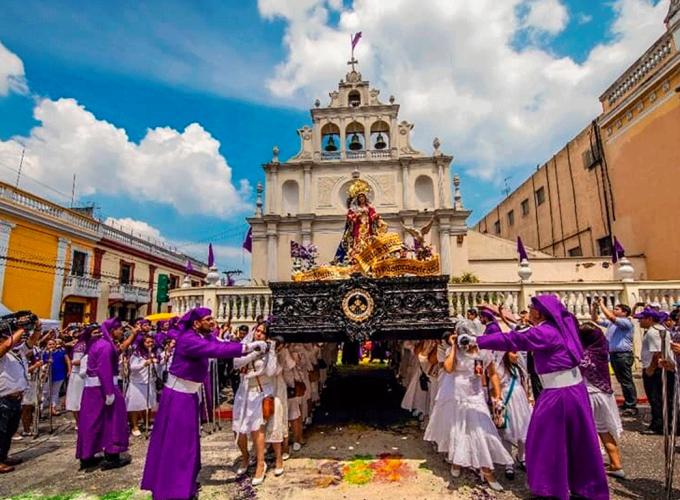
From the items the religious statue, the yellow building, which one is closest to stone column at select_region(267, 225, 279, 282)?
the yellow building

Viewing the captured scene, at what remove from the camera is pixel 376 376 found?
1016 centimetres

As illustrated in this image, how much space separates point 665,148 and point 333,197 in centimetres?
1327

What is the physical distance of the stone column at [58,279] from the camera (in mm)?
16641

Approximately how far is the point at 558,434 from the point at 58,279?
20.4 meters

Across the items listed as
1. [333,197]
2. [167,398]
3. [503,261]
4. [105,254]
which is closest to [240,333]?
[167,398]

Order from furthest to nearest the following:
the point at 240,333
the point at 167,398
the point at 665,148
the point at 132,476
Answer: the point at 665,148 < the point at 240,333 < the point at 132,476 < the point at 167,398

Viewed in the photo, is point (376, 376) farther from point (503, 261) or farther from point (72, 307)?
point (72, 307)

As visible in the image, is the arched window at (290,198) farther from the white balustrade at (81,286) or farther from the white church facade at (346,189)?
the white balustrade at (81,286)

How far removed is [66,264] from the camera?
17438 mm

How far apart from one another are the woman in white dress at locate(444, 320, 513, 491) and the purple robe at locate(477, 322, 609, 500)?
2.23ft

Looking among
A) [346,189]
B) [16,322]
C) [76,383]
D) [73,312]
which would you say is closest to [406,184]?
[346,189]

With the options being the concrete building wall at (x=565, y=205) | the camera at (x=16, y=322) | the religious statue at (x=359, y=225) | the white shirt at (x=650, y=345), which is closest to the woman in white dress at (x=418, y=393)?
the religious statue at (x=359, y=225)

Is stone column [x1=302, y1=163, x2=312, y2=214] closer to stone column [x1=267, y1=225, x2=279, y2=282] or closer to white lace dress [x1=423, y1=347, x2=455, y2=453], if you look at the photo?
stone column [x1=267, y1=225, x2=279, y2=282]

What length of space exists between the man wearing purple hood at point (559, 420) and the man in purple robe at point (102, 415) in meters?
4.53
